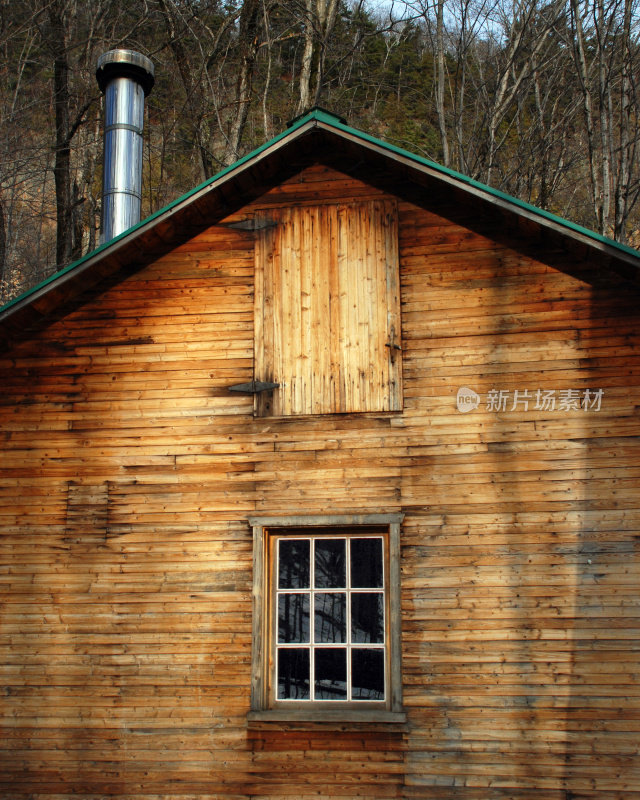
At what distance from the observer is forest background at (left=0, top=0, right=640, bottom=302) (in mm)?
14859

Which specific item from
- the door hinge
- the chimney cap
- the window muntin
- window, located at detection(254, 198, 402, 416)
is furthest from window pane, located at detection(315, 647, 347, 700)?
the chimney cap

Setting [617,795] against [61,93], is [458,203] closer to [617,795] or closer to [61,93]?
[617,795]

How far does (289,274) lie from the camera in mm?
7836

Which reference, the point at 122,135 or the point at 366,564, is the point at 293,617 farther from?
the point at 122,135

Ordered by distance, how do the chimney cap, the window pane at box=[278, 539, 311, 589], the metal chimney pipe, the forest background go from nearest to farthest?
the window pane at box=[278, 539, 311, 589], the metal chimney pipe, the chimney cap, the forest background

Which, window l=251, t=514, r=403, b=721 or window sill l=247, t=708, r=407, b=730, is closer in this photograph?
window sill l=247, t=708, r=407, b=730

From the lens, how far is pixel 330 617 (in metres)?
7.24

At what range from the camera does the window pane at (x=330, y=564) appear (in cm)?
729

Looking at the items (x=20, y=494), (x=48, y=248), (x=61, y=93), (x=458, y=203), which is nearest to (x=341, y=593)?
(x=20, y=494)

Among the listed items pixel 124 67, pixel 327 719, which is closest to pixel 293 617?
pixel 327 719

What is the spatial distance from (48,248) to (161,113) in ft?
26.1

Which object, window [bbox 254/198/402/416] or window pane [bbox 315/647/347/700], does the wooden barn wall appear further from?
window pane [bbox 315/647/347/700]

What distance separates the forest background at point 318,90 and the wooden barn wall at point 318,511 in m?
6.46

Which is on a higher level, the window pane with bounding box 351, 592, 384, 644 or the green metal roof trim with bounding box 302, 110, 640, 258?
the green metal roof trim with bounding box 302, 110, 640, 258
